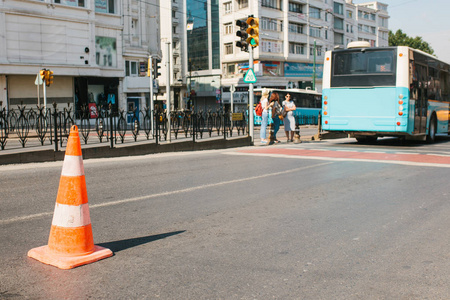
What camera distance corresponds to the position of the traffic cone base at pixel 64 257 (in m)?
3.71

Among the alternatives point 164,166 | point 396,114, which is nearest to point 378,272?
point 164,166

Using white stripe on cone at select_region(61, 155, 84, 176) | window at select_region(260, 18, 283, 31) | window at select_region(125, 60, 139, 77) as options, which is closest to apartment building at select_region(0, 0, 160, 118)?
window at select_region(125, 60, 139, 77)

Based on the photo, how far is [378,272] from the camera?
3654 millimetres

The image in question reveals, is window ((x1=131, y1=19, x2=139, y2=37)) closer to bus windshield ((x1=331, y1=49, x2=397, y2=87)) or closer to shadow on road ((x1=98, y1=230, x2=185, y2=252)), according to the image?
bus windshield ((x1=331, y1=49, x2=397, y2=87))

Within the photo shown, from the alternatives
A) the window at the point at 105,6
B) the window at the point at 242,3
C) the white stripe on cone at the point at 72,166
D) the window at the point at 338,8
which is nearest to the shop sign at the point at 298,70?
the window at the point at 242,3

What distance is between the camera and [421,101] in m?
17.0

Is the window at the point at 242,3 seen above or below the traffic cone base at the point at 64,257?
above

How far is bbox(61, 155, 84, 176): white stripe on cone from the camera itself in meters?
4.00

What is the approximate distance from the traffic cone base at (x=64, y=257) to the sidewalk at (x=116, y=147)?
6.98 meters

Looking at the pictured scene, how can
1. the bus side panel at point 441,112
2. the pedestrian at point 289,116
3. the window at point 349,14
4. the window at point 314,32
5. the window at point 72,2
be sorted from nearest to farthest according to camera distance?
1. the pedestrian at point 289,116
2. the bus side panel at point 441,112
3. the window at point 72,2
4. the window at point 314,32
5. the window at point 349,14

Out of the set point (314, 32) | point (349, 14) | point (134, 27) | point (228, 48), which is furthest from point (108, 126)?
point (349, 14)

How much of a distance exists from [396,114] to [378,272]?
13.0 meters

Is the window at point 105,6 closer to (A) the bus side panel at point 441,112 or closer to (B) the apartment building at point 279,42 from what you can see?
(B) the apartment building at point 279,42

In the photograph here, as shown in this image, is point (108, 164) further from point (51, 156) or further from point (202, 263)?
point (202, 263)
